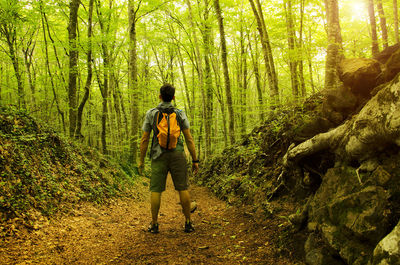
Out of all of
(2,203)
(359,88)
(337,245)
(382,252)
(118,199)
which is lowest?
(118,199)

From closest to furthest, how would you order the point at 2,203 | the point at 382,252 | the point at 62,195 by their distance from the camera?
1. the point at 382,252
2. the point at 2,203
3. the point at 62,195

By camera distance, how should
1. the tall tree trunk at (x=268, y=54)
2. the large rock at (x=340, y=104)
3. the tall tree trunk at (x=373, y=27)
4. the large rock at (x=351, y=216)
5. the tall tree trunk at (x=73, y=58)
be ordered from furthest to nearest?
the tall tree trunk at (x=268, y=54), the tall tree trunk at (x=73, y=58), the tall tree trunk at (x=373, y=27), the large rock at (x=340, y=104), the large rock at (x=351, y=216)

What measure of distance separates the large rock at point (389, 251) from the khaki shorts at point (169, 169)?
2830 millimetres

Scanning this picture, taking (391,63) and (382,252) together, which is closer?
(382,252)

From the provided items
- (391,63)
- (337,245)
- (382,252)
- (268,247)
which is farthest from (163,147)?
(391,63)

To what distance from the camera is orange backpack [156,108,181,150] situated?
3.86 metres

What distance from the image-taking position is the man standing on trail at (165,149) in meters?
3.90

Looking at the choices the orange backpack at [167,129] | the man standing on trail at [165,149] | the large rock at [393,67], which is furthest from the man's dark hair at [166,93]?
the large rock at [393,67]

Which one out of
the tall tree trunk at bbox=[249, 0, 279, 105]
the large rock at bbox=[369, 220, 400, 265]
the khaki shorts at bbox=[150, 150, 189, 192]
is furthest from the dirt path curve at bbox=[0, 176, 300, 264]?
the tall tree trunk at bbox=[249, 0, 279, 105]

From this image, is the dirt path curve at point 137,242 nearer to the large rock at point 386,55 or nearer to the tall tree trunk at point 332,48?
the large rock at point 386,55

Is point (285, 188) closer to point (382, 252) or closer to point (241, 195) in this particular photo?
point (241, 195)

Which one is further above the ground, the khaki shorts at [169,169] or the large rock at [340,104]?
the large rock at [340,104]

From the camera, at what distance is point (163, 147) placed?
3.97m

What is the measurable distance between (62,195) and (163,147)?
2.49m
